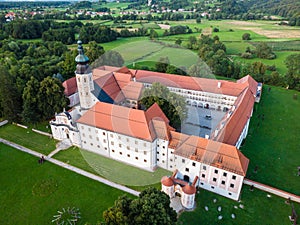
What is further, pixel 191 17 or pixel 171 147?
pixel 191 17

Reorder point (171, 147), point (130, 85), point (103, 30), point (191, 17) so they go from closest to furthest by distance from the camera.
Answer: point (171, 147)
point (130, 85)
point (103, 30)
point (191, 17)

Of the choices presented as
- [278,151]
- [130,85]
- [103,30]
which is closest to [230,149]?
[278,151]

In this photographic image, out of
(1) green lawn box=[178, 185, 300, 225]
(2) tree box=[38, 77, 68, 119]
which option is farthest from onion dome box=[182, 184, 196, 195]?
(2) tree box=[38, 77, 68, 119]

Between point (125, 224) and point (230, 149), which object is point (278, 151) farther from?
point (125, 224)

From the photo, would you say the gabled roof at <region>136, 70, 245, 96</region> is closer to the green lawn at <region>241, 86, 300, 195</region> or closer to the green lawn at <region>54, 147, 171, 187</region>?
the green lawn at <region>241, 86, 300, 195</region>

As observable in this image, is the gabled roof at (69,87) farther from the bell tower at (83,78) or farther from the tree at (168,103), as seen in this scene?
the tree at (168,103)

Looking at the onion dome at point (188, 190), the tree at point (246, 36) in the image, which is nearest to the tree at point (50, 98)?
the onion dome at point (188, 190)

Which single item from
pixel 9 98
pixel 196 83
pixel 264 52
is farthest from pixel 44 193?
pixel 264 52
